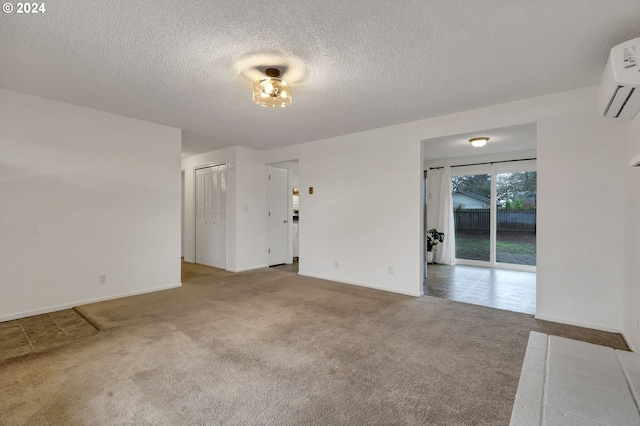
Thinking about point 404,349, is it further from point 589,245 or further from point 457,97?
point 457,97

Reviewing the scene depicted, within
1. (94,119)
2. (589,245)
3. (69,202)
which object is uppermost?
(94,119)

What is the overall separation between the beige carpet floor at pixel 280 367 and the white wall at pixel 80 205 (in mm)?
508

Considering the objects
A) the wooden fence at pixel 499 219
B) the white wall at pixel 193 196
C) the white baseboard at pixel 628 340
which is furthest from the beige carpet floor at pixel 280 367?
the wooden fence at pixel 499 219

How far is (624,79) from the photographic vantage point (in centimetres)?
200

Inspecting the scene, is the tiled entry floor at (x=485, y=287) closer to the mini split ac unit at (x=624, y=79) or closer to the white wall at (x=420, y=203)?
the white wall at (x=420, y=203)

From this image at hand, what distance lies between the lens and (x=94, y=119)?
371 centimetres

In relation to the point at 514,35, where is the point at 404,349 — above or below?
below

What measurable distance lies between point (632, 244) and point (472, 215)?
→ 14.0 feet

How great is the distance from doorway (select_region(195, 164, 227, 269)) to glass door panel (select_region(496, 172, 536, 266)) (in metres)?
5.71

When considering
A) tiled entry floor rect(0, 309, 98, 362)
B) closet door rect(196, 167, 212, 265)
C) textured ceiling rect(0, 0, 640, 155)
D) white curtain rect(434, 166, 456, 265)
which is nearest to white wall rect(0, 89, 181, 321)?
tiled entry floor rect(0, 309, 98, 362)

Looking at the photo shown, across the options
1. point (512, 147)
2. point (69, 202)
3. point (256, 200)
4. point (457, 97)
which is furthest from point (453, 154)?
point (69, 202)

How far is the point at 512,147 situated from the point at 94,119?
6773 millimetres

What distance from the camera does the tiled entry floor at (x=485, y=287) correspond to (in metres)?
3.82

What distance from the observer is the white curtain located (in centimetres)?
682
